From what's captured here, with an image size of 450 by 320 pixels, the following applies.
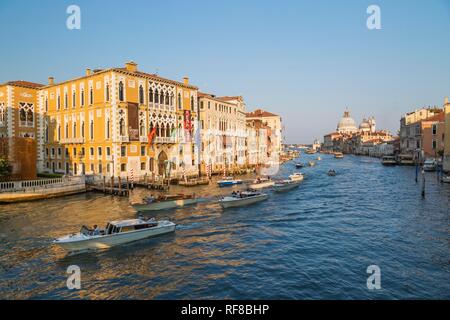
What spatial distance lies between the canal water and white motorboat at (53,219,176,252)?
1.56 feet

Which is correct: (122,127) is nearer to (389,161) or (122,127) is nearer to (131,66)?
(131,66)

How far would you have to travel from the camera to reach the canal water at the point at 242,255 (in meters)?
13.1

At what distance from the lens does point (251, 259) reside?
1653 centimetres

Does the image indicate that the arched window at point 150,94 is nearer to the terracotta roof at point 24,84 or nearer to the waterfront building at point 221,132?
the waterfront building at point 221,132

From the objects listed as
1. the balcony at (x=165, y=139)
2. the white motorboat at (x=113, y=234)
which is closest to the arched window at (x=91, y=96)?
the balcony at (x=165, y=139)

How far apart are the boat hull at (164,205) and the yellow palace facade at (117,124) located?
13866 millimetres

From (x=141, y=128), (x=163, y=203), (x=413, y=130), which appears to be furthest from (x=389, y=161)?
(x=163, y=203)

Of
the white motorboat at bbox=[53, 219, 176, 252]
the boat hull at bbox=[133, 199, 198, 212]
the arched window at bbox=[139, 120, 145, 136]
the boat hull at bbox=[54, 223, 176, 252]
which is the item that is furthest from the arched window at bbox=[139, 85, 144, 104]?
the boat hull at bbox=[54, 223, 176, 252]

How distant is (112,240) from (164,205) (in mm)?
10392

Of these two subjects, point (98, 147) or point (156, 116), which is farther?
point (156, 116)

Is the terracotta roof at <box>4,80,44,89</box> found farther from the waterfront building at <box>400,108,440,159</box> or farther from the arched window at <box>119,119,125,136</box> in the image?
the waterfront building at <box>400,108,440,159</box>

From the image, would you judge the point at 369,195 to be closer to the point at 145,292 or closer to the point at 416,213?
the point at 416,213
